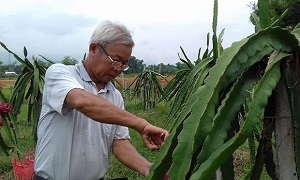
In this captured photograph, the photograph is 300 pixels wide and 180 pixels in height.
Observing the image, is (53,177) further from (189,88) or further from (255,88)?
(255,88)

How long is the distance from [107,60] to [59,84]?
21cm

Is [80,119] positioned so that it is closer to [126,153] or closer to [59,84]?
[59,84]

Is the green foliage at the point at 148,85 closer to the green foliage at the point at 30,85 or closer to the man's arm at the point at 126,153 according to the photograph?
the green foliage at the point at 30,85

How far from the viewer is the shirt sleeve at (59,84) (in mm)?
1703

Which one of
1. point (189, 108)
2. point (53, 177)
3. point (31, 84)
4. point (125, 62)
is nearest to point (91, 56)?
point (125, 62)

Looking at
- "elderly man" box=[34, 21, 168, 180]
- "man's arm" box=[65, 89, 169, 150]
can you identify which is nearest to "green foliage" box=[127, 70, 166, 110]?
"elderly man" box=[34, 21, 168, 180]

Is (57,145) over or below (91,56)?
below

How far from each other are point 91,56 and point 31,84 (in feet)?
7.22

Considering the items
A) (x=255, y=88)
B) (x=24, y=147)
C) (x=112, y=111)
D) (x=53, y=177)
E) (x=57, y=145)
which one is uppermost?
(x=255, y=88)

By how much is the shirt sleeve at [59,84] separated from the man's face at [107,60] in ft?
0.31

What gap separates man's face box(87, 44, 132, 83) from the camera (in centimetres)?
182

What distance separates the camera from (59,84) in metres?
1.73

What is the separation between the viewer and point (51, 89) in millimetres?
1793

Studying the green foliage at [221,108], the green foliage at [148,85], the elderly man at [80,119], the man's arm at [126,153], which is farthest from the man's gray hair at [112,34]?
the green foliage at [148,85]
